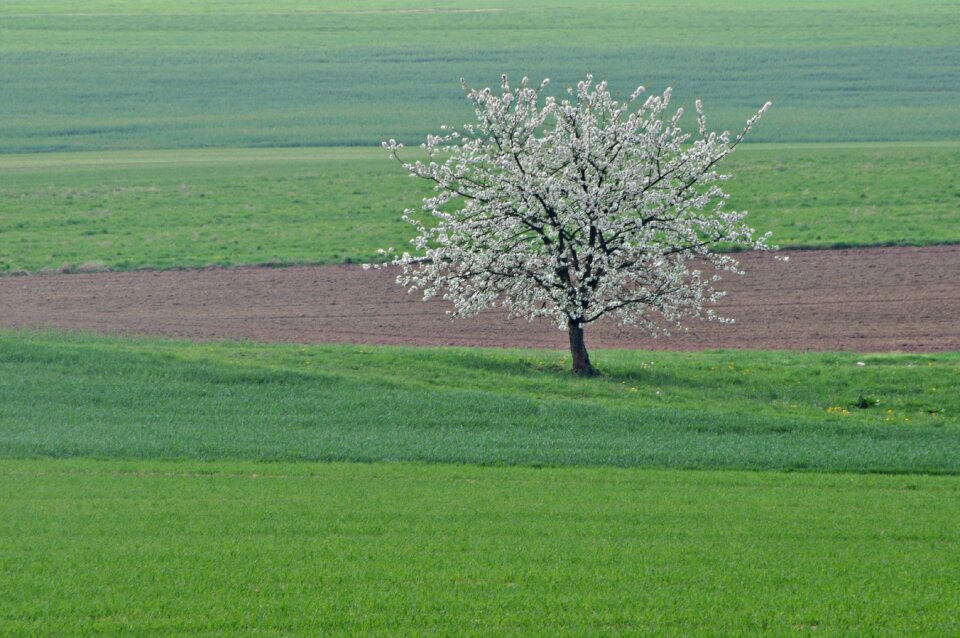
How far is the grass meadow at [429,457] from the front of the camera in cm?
1002

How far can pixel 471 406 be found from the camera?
18.4 m

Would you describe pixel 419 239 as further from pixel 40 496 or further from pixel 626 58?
pixel 626 58

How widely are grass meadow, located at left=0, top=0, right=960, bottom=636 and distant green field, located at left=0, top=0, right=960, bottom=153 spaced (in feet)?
27.1

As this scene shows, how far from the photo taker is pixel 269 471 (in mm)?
14805

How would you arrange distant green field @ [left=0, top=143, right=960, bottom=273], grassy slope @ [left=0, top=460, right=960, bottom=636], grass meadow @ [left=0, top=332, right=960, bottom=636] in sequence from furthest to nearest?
1. distant green field @ [left=0, top=143, right=960, bottom=273]
2. grass meadow @ [left=0, top=332, right=960, bottom=636]
3. grassy slope @ [left=0, top=460, right=960, bottom=636]

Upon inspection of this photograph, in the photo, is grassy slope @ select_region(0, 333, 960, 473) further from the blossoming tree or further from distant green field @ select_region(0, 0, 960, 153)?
distant green field @ select_region(0, 0, 960, 153)

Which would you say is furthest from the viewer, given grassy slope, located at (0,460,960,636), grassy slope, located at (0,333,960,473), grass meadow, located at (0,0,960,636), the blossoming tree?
the blossoming tree

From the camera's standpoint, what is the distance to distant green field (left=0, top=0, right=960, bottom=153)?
179ft

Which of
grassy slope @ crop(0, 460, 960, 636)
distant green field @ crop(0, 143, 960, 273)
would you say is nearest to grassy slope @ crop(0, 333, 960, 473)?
grassy slope @ crop(0, 460, 960, 636)

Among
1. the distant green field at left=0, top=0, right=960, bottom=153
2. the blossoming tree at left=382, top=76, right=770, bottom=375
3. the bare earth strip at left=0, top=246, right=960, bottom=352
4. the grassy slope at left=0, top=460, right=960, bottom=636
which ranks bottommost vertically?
the grassy slope at left=0, top=460, right=960, bottom=636

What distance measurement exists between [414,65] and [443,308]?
141 ft

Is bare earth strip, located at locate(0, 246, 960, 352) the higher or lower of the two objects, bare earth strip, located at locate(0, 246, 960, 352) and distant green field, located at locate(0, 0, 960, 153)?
the lower

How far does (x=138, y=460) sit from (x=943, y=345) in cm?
1724

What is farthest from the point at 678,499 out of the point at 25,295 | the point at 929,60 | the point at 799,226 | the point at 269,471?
the point at 929,60
